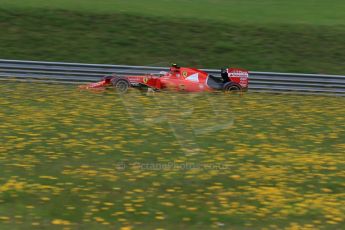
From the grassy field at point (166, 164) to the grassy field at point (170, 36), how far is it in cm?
416

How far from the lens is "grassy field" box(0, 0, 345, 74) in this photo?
1811 centimetres

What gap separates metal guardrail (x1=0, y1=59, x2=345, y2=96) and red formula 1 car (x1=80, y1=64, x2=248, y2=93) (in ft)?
2.25

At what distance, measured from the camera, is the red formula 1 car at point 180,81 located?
14.8m

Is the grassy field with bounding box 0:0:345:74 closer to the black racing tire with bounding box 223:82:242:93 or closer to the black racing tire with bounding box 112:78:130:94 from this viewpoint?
the black racing tire with bounding box 223:82:242:93

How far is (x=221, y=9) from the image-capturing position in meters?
23.1

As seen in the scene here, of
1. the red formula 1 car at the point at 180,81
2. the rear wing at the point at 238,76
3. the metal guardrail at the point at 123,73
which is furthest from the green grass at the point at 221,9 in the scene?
the red formula 1 car at the point at 180,81

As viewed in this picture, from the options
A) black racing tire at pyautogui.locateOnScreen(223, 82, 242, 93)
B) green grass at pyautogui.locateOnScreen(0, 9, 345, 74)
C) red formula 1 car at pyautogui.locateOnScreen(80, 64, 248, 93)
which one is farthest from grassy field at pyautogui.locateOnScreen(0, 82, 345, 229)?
green grass at pyautogui.locateOnScreen(0, 9, 345, 74)

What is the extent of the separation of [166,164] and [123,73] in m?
7.37

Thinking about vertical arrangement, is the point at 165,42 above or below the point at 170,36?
below

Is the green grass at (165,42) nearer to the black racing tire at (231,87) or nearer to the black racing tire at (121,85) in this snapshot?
the black racing tire at (231,87)

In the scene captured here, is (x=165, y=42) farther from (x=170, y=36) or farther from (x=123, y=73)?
(x=123, y=73)

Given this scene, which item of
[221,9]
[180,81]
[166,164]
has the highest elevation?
[221,9]

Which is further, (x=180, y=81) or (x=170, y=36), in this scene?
(x=170, y=36)

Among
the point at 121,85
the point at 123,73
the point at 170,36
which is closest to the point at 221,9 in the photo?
the point at 170,36
